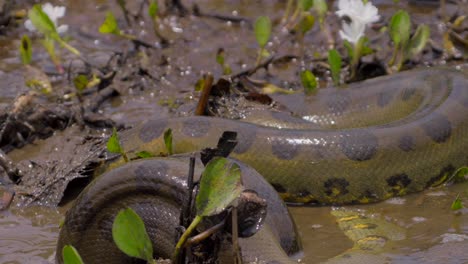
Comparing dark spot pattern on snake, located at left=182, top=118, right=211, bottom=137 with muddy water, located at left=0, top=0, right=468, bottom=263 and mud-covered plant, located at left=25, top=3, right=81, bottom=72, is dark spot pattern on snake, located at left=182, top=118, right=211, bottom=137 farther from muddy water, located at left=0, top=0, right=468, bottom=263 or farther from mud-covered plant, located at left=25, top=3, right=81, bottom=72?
mud-covered plant, located at left=25, top=3, right=81, bottom=72

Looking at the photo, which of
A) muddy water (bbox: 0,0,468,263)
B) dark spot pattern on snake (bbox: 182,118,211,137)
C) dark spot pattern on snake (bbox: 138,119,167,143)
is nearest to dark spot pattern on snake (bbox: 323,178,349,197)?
muddy water (bbox: 0,0,468,263)

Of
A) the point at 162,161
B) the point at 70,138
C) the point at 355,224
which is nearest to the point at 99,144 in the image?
the point at 70,138

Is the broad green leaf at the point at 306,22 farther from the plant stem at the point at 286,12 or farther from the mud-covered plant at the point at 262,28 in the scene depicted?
the mud-covered plant at the point at 262,28

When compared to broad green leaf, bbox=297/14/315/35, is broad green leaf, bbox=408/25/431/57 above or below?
above

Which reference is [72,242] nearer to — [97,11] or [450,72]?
[450,72]

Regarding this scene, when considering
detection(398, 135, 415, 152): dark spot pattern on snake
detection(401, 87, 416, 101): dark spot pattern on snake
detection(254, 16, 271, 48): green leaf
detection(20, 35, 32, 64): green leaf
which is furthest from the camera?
detection(20, 35, 32, 64): green leaf

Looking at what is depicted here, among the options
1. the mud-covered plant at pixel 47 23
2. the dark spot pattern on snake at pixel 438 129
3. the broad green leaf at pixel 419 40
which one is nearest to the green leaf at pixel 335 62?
the broad green leaf at pixel 419 40

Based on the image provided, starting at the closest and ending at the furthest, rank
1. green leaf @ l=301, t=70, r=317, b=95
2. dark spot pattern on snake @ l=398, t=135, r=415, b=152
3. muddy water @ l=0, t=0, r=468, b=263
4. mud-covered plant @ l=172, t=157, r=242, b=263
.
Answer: mud-covered plant @ l=172, t=157, r=242, b=263 → muddy water @ l=0, t=0, r=468, b=263 → dark spot pattern on snake @ l=398, t=135, r=415, b=152 → green leaf @ l=301, t=70, r=317, b=95
